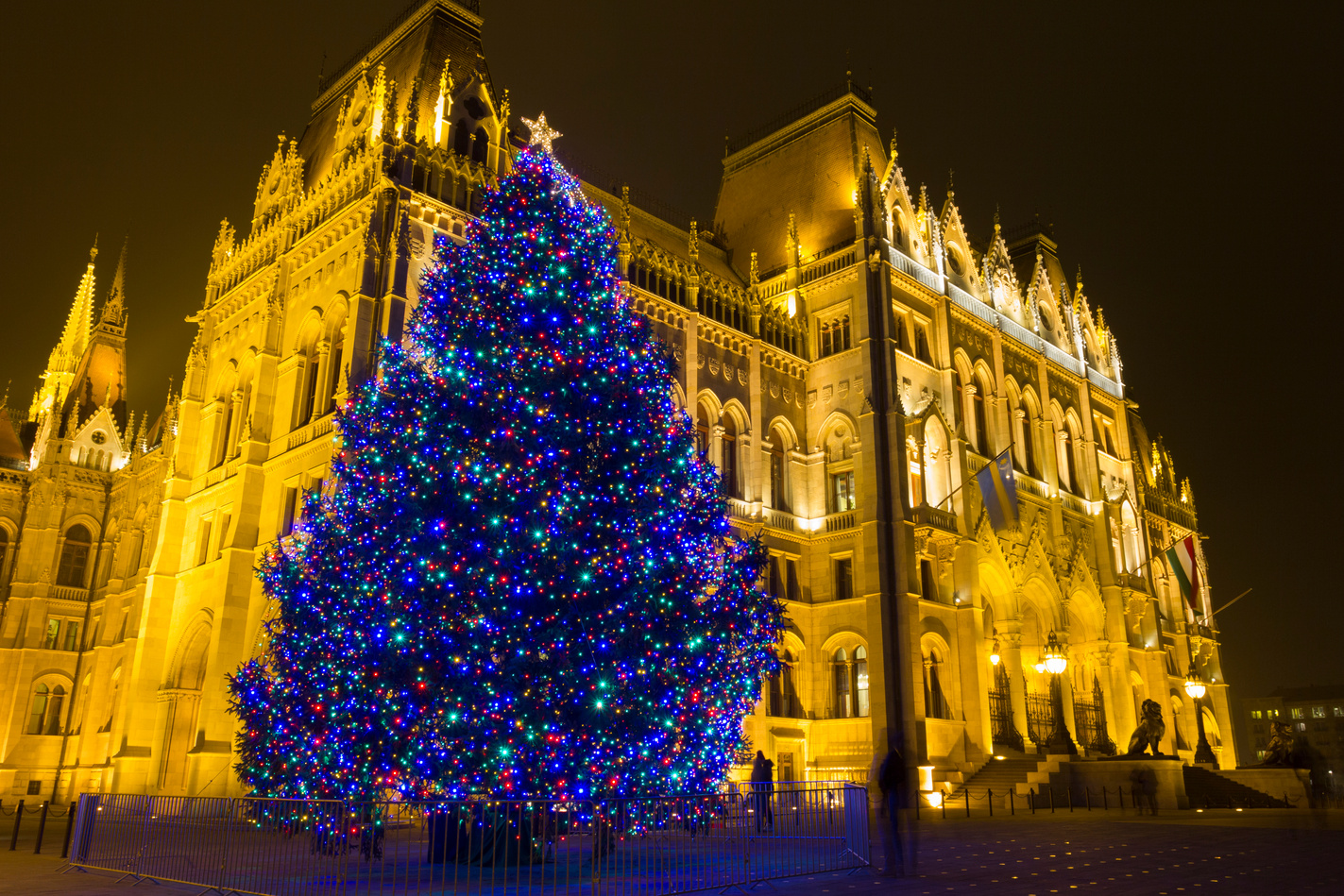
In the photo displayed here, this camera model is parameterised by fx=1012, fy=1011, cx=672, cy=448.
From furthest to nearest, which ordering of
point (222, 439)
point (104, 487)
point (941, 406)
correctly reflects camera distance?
point (104, 487)
point (941, 406)
point (222, 439)

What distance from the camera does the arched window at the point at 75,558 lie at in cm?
4438

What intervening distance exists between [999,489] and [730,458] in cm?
867

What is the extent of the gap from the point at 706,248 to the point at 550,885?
32.7 m

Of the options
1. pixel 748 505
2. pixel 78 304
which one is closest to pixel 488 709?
pixel 748 505

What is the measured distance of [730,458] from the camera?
110 feet

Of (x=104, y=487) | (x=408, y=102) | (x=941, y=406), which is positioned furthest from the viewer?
(x=104, y=487)

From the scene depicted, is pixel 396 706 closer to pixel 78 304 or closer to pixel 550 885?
pixel 550 885

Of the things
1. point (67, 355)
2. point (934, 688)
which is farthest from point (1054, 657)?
point (67, 355)

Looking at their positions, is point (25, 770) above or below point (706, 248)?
below

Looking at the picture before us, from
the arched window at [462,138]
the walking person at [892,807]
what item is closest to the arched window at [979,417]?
the arched window at [462,138]

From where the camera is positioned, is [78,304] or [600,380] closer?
[600,380]

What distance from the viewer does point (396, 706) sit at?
12781 mm

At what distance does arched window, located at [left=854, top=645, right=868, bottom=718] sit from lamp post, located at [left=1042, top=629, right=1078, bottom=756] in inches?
212

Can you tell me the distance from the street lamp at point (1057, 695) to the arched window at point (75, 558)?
39.9 metres
